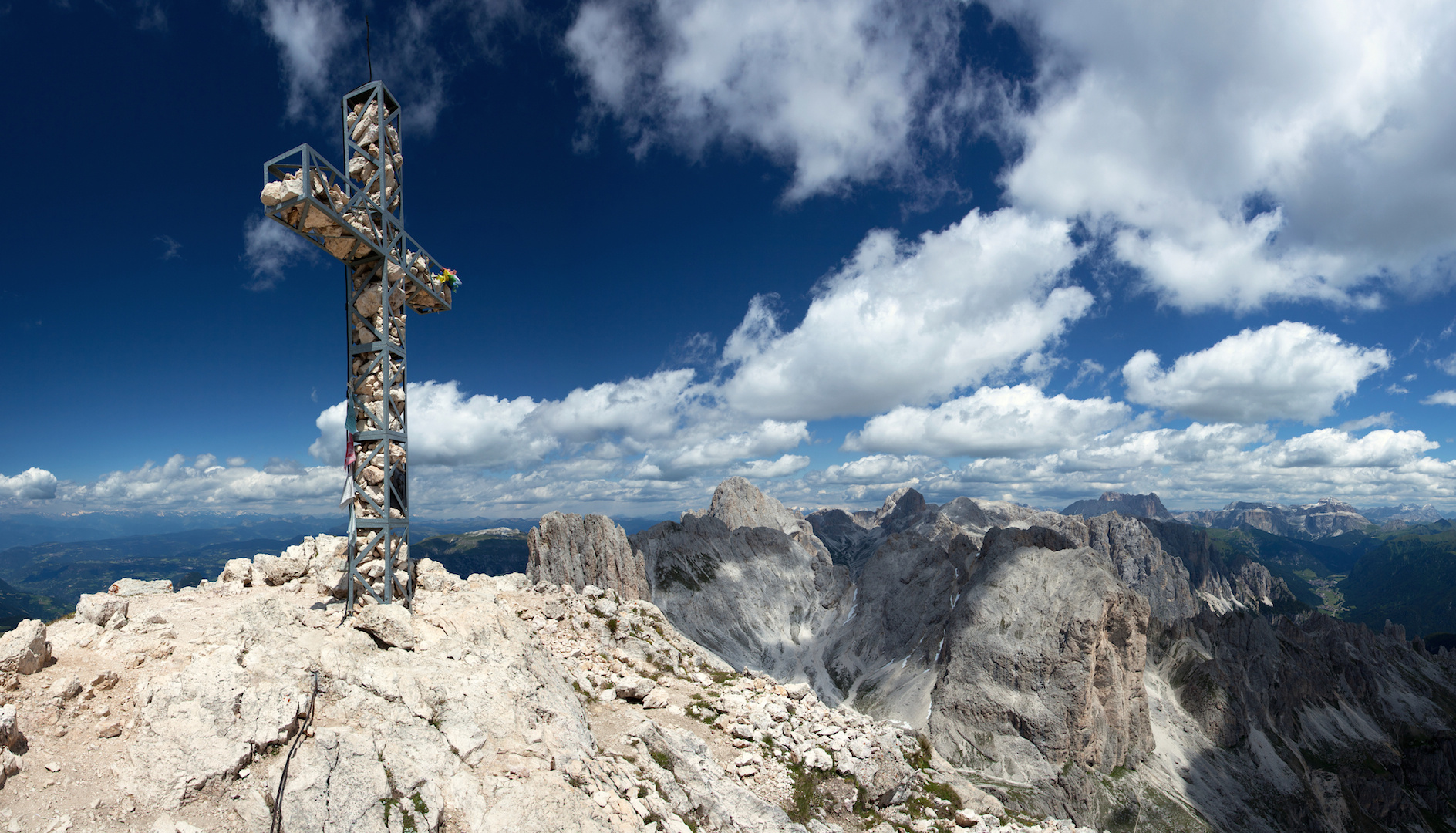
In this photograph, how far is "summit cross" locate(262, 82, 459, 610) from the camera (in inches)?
601

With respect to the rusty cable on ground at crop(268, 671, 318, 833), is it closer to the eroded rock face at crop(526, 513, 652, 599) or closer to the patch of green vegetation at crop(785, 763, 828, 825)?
the patch of green vegetation at crop(785, 763, 828, 825)

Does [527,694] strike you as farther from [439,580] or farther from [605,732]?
[439,580]

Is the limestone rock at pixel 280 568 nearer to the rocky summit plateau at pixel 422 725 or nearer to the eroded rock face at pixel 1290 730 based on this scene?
the rocky summit plateau at pixel 422 725

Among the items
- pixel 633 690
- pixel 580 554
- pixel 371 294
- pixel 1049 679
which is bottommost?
pixel 1049 679

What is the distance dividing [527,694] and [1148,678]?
20380 centimetres

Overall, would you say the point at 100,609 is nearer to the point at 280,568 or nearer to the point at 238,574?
the point at 280,568

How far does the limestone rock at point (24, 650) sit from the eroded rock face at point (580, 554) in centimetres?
16362

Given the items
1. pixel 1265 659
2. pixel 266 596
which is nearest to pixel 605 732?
pixel 266 596

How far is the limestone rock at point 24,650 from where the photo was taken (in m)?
9.55

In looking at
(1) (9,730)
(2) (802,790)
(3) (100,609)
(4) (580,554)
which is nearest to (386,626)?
(3) (100,609)

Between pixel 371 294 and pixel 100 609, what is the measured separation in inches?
370

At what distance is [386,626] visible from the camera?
14688mm

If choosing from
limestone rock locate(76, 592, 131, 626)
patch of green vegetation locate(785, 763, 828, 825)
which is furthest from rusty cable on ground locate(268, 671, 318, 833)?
patch of green vegetation locate(785, 763, 828, 825)

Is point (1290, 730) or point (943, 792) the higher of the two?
point (943, 792)
